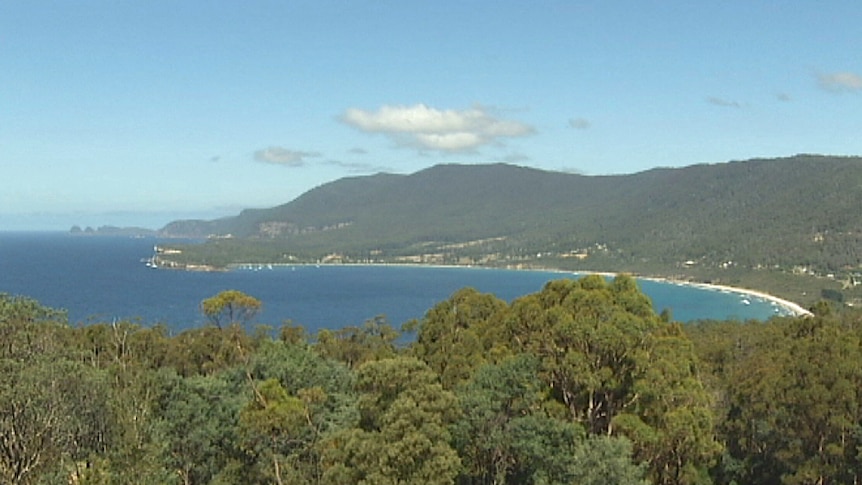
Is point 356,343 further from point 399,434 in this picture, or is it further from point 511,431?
point 399,434

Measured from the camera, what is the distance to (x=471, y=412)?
930 inches

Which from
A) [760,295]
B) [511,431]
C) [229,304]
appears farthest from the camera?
[760,295]

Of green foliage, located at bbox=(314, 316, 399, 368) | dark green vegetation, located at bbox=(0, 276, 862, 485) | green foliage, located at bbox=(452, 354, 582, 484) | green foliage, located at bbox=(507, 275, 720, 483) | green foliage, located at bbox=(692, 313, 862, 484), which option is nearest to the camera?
dark green vegetation, located at bbox=(0, 276, 862, 485)

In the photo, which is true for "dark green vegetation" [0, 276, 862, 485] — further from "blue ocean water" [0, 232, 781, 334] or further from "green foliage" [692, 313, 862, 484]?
"blue ocean water" [0, 232, 781, 334]

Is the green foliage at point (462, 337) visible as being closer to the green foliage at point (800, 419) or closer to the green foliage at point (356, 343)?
the green foliage at point (356, 343)

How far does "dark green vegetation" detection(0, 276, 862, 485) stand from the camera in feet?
68.5

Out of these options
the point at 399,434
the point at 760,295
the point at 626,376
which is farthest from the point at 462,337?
the point at 760,295

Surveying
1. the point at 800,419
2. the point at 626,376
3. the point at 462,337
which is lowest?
the point at 800,419

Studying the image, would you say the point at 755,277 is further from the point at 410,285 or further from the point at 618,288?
the point at 618,288

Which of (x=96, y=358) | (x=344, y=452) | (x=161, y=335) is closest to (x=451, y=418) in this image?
(x=344, y=452)

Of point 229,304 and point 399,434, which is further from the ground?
point 229,304

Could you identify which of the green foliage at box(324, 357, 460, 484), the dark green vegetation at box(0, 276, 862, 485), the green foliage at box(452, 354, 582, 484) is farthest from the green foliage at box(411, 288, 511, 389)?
the green foliage at box(324, 357, 460, 484)

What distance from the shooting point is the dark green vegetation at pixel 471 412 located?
2089 cm

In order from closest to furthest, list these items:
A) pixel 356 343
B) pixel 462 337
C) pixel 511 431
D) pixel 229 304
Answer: pixel 511 431
pixel 462 337
pixel 229 304
pixel 356 343
